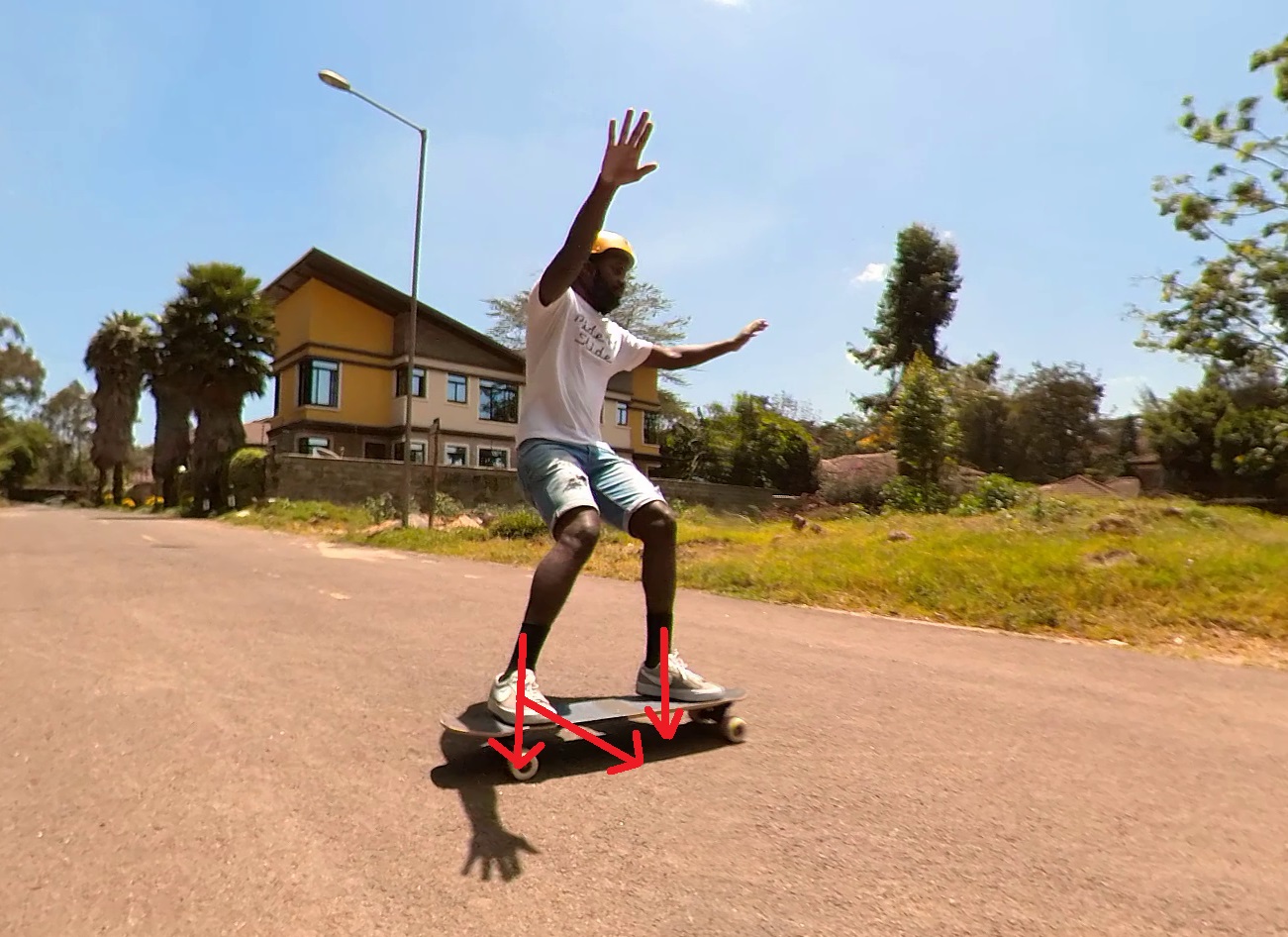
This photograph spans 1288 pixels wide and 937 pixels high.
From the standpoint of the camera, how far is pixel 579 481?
2.87 m

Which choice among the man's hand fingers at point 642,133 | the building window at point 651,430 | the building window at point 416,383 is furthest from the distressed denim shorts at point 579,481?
the building window at point 651,430

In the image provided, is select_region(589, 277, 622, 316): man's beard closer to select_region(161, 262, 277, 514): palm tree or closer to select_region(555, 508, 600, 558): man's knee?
select_region(555, 508, 600, 558): man's knee

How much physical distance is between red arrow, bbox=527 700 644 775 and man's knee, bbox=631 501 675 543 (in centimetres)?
68

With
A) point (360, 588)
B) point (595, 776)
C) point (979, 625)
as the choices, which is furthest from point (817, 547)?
point (595, 776)

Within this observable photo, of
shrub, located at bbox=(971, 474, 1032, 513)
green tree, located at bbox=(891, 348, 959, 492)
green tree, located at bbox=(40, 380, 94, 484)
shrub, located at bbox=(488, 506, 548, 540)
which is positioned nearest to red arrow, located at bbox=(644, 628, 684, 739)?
shrub, located at bbox=(488, 506, 548, 540)

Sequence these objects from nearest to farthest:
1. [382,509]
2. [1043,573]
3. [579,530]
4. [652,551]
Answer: [579,530] < [652,551] < [1043,573] < [382,509]

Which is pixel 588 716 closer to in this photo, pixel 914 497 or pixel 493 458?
pixel 914 497

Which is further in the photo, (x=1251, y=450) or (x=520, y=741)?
(x=1251, y=450)

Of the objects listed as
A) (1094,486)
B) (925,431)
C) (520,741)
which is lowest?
(520,741)

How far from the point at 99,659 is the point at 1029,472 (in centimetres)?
3964

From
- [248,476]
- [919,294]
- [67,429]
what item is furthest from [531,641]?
[67,429]

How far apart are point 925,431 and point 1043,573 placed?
15.2 meters

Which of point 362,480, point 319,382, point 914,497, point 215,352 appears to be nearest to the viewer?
point 914,497

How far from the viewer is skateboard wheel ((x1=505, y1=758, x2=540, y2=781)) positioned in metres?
2.47
